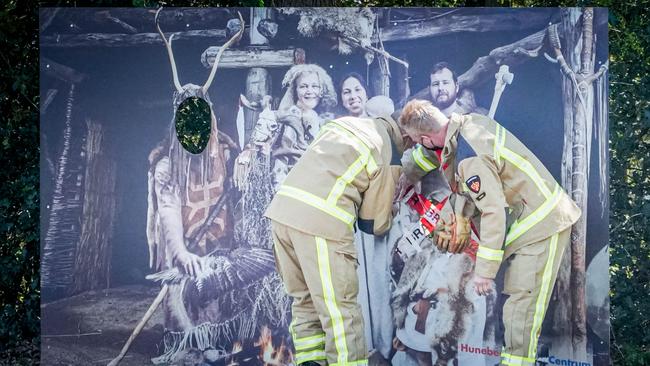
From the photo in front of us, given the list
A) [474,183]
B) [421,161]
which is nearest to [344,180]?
[474,183]

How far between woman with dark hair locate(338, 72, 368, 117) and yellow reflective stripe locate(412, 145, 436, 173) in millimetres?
468

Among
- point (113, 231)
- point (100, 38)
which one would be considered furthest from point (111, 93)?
point (113, 231)

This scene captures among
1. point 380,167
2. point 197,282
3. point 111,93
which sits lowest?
point 197,282

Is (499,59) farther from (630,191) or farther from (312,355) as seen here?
(312,355)

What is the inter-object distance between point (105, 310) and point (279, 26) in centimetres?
230

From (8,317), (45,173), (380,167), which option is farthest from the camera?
(8,317)

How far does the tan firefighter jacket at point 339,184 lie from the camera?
4.96 metres

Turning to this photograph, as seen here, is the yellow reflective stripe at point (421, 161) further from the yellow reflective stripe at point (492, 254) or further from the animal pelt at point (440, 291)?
the yellow reflective stripe at point (492, 254)

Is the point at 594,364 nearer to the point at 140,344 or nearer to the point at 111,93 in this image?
the point at 140,344

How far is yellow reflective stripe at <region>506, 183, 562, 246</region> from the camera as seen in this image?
16.8 feet

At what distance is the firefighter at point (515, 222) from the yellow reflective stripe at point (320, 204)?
743mm

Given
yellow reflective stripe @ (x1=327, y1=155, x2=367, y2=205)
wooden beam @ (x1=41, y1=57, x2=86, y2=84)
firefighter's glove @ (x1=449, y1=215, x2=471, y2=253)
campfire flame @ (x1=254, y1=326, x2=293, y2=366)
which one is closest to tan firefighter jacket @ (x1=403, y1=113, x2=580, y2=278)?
firefighter's glove @ (x1=449, y1=215, x2=471, y2=253)

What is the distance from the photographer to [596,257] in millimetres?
5867

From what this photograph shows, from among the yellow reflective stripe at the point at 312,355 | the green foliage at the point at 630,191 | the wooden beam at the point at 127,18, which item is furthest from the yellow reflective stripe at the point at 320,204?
the green foliage at the point at 630,191
